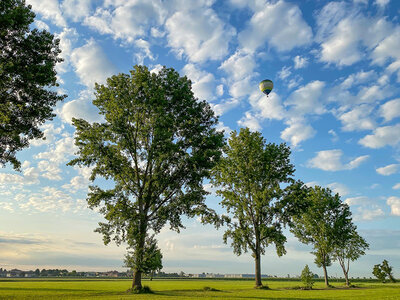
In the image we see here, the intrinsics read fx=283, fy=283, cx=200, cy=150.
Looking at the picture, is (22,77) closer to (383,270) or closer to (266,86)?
(266,86)

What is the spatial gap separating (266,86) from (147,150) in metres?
35.8

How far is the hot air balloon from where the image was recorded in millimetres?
59281

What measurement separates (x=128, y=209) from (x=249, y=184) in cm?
2364

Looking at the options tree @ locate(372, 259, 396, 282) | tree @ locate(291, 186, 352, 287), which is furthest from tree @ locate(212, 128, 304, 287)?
tree @ locate(372, 259, 396, 282)

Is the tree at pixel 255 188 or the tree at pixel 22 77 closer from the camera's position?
the tree at pixel 22 77

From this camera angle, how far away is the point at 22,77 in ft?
80.2

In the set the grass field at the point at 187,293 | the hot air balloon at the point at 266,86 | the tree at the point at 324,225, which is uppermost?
the hot air balloon at the point at 266,86

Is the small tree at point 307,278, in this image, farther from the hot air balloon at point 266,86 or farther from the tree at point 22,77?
the tree at point 22,77

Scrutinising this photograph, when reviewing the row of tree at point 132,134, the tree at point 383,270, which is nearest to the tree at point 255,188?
the row of tree at point 132,134

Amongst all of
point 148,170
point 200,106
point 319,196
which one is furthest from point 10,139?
point 319,196

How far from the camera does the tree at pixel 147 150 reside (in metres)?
31.2

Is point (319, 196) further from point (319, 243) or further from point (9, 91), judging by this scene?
point (9, 91)

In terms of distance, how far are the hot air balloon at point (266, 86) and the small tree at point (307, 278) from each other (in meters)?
35.3

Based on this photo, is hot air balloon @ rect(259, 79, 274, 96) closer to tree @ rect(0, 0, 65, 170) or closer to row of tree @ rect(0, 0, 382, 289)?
row of tree @ rect(0, 0, 382, 289)
